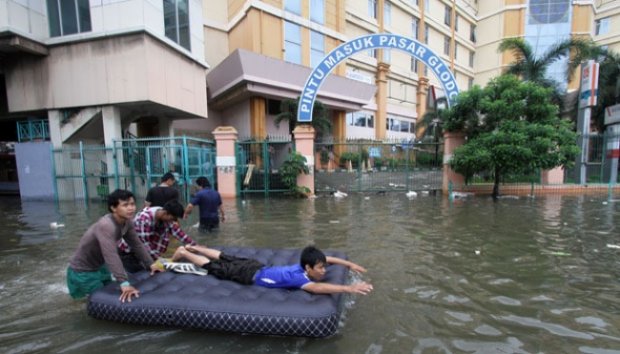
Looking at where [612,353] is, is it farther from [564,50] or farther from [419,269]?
[564,50]

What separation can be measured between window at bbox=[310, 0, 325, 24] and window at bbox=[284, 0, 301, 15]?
115 cm

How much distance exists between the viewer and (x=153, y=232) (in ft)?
15.1

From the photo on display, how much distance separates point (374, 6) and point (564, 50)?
15793 millimetres

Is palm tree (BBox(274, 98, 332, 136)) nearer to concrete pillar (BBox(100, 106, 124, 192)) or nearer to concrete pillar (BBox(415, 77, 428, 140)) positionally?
concrete pillar (BBox(100, 106, 124, 192))

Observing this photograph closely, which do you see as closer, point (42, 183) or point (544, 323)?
point (544, 323)

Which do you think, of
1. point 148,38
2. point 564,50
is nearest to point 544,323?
point 148,38

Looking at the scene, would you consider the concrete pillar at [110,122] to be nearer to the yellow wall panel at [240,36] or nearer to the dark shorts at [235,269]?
the yellow wall panel at [240,36]

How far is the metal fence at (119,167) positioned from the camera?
12482 millimetres

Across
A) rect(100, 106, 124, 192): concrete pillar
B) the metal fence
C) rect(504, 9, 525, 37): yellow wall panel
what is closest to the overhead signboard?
the metal fence

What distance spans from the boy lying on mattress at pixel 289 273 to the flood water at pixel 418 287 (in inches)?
18.4

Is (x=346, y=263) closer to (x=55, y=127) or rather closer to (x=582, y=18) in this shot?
(x=55, y=127)

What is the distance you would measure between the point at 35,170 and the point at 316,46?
57.8 ft

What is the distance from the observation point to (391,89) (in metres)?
30.5

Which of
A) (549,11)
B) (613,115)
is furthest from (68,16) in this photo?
(549,11)
